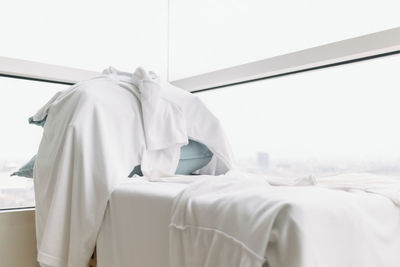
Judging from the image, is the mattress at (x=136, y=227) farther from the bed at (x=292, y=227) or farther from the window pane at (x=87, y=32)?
the window pane at (x=87, y=32)

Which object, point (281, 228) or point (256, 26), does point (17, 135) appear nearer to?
point (256, 26)

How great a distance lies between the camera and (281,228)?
615 mm

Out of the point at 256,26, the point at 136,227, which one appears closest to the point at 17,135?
the point at 136,227

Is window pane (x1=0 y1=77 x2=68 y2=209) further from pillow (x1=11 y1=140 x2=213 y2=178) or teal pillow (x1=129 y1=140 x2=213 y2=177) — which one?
teal pillow (x1=129 y1=140 x2=213 y2=177)

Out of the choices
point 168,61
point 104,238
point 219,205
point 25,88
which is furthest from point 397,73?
point 25,88

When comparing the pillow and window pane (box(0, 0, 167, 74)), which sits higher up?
window pane (box(0, 0, 167, 74))

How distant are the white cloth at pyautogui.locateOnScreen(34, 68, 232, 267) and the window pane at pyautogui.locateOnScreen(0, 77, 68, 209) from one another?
15.4 inches

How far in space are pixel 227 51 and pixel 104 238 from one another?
4.32 ft

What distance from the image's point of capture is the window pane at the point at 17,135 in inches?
72.5

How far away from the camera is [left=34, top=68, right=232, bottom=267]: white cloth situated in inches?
47.2

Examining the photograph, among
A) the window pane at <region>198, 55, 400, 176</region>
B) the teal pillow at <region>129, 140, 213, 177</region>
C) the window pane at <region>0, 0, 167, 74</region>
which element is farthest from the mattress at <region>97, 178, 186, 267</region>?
the window pane at <region>0, 0, 167, 74</region>

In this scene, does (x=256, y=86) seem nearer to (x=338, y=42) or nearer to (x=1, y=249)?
(x=338, y=42)

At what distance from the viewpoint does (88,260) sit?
1190 mm

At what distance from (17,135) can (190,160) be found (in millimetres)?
950
